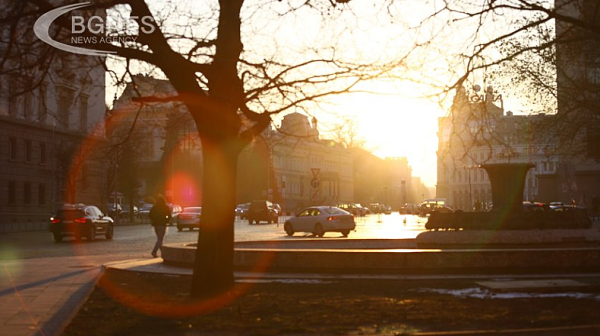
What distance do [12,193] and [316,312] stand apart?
56.9m

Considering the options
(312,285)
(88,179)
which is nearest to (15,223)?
(88,179)

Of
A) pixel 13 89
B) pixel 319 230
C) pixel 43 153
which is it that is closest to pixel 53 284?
pixel 13 89

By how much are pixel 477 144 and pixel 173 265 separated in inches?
363

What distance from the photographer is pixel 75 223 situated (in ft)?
132

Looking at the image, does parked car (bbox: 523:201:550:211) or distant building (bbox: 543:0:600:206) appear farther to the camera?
distant building (bbox: 543:0:600:206)

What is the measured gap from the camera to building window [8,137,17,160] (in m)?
62.7

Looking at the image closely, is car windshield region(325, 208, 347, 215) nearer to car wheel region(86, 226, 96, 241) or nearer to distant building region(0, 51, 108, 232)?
car wheel region(86, 226, 96, 241)

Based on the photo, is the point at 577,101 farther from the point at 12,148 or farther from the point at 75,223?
the point at 12,148

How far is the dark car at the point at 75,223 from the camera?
4000 centimetres

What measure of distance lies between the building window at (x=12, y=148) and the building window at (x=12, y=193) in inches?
72.6

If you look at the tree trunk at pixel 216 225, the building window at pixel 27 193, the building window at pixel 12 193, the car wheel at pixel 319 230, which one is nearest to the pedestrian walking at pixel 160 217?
the tree trunk at pixel 216 225

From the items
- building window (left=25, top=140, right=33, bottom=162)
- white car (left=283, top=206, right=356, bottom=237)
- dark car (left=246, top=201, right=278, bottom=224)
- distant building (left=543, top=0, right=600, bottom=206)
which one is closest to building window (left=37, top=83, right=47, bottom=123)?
distant building (left=543, top=0, right=600, bottom=206)

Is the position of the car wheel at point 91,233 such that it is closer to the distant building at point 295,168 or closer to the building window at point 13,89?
the distant building at point 295,168

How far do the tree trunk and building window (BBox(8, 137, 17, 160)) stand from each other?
5307 cm
